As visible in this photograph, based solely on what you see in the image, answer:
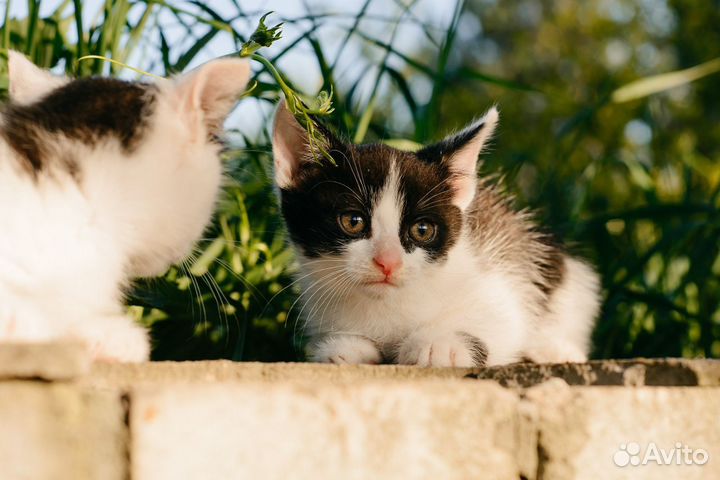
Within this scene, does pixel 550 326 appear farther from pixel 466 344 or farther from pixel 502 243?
pixel 466 344

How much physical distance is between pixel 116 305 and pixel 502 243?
108 centimetres

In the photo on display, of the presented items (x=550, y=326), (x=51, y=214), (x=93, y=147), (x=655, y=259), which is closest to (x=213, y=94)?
(x=93, y=147)

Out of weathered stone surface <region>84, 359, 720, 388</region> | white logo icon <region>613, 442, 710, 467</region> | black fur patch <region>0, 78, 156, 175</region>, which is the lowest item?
white logo icon <region>613, 442, 710, 467</region>

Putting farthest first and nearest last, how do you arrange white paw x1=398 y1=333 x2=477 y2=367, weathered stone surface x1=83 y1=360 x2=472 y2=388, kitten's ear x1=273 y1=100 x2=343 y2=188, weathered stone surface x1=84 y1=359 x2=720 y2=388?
kitten's ear x1=273 y1=100 x2=343 y2=188 < white paw x1=398 y1=333 x2=477 y2=367 < weathered stone surface x1=84 y1=359 x2=720 y2=388 < weathered stone surface x1=83 y1=360 x2=472 y2=388

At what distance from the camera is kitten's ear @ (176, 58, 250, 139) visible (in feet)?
4.81

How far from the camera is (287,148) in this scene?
1930mm

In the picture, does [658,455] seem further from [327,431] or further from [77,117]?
[77,117]

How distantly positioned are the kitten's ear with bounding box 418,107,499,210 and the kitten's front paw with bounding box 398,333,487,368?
1.27 feet

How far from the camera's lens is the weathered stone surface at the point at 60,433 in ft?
3.21

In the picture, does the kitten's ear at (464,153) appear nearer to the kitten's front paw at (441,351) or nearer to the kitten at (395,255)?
the kitten at (395,255)

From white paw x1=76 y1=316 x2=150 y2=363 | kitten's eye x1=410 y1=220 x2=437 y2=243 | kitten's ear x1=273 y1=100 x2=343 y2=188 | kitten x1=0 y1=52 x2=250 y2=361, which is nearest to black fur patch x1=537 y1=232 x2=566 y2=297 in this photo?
kitten's eye x1=410 y1=220 x2=437 y2=243

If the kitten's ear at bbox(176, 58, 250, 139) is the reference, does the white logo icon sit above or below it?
below

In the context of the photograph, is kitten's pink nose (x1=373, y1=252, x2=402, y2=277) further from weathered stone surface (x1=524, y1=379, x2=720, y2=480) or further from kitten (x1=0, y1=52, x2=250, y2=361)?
weathered stone surface (x1=524, y1=379, x2=720, y2=480)

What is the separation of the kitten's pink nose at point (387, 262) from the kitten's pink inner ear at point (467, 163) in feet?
1.05
